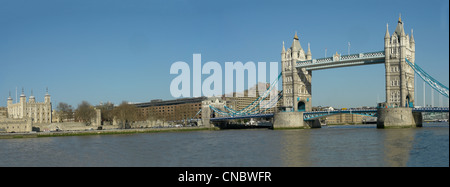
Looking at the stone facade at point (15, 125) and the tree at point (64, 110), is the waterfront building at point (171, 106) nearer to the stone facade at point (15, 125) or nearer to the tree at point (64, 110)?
the tree at point (64, 110)

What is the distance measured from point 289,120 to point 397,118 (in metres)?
17.6

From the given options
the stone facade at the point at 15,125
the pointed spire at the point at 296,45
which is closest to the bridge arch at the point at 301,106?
the pointed spire at the point at 296,45

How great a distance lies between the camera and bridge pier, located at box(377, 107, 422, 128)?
53.9 metres

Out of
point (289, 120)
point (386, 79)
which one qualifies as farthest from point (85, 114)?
point (386, 79)

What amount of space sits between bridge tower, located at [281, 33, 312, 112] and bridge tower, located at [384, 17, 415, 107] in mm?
17254

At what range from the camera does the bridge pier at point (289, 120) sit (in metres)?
67.8

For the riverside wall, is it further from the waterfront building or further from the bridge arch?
the waterfront building

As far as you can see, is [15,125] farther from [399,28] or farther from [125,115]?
[399,28]

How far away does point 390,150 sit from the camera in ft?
78.5

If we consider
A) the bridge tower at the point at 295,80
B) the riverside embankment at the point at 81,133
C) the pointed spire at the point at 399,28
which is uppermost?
the pointed spire at the point at 399,28
